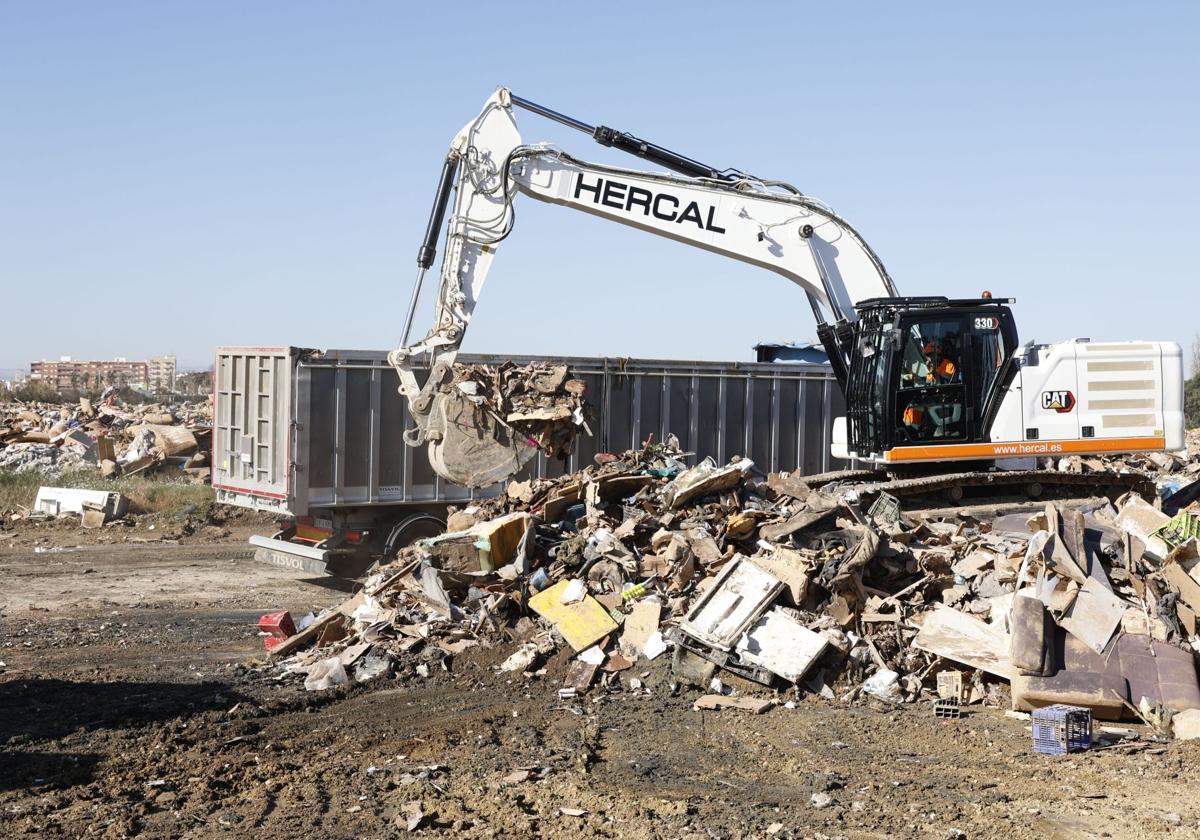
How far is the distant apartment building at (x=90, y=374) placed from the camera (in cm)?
4994

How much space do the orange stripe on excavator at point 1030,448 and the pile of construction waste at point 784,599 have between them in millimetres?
777

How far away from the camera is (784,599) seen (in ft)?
29.4

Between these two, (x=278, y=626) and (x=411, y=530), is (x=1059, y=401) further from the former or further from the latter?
(x=278, y=626)

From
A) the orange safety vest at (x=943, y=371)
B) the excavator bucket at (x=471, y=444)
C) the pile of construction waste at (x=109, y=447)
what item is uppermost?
the orange safety vest at (x=943, y=371)

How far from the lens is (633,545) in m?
10.1

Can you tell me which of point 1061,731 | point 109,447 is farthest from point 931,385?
point 109,447

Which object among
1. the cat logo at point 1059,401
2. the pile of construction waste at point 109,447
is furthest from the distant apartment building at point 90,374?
the cat logo at point 1059,401

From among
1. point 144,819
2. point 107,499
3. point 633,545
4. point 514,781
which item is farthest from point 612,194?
point 107,499

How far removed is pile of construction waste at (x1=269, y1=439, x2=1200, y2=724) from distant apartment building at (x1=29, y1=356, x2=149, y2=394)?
4026 centimetres

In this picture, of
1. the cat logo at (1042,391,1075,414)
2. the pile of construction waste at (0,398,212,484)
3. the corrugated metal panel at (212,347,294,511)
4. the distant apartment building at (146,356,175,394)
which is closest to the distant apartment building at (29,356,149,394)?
the distant apartment building at (146,356,175,394)

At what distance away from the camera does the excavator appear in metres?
11.2

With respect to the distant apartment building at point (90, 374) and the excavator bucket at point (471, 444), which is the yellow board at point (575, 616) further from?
the distant apartment building at point (90, 374)

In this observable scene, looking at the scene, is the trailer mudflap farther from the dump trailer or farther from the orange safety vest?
the orange safety vest

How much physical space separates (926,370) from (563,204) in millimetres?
3881
